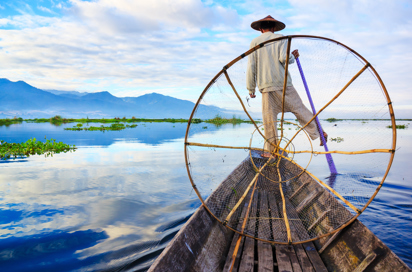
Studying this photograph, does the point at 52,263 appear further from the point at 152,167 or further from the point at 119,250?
the point at 152,167

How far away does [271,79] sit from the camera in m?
3.78

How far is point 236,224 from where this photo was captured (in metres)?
2.52

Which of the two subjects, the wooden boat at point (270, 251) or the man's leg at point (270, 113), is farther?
the man's leg at point (270, 113)

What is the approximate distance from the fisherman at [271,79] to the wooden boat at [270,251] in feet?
5.45

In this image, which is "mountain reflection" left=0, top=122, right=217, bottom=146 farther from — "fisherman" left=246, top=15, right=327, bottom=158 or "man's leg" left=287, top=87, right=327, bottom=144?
"man's leg" left=287, top=87, right=327, bottom=144

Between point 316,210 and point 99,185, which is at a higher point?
point 316,210

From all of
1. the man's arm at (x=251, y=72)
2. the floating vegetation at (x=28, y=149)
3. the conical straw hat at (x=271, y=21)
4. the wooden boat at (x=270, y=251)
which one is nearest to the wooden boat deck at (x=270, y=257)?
the wooden boat at (x=270, y=251)

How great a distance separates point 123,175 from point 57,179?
1387mm

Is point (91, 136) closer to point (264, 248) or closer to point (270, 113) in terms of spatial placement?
point (270, 113)

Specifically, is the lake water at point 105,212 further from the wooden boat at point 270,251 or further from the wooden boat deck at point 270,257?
the wooden boat deck at point 270,257

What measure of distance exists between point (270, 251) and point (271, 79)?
2486mm

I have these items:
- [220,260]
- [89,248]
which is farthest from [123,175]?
[220,260]

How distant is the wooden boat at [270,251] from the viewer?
5.22 feet

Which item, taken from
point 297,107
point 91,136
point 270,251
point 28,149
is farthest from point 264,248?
point 91,136
